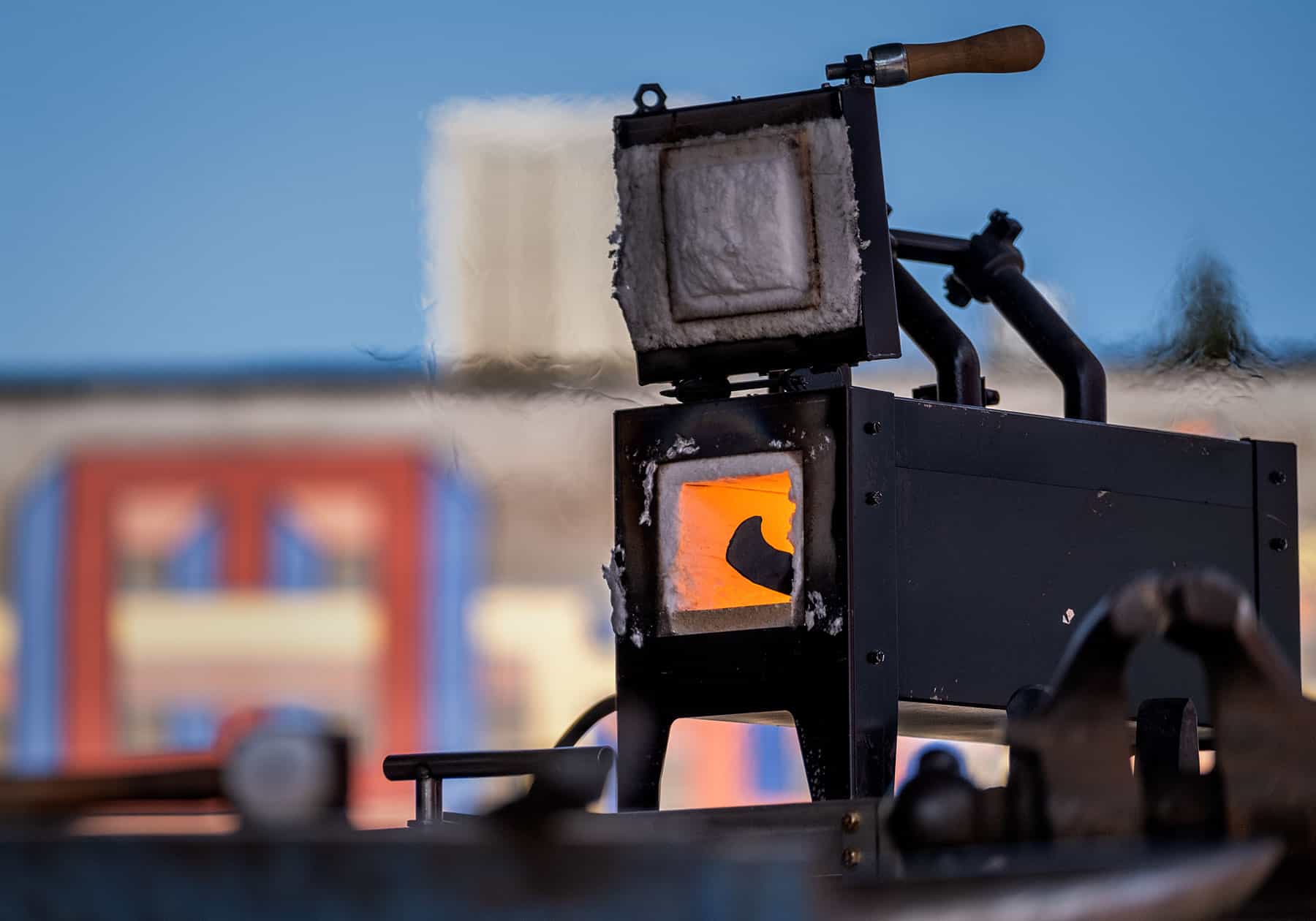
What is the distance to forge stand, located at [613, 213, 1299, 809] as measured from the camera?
4.16 ft

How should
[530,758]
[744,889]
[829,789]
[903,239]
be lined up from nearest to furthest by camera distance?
[744,889]
[530,758]
[829,789]
[903,239]

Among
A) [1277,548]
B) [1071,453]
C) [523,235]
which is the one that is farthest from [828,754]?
[523,235]

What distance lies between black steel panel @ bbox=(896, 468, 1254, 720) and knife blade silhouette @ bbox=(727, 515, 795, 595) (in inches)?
3.2

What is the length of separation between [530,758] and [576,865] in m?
0.84

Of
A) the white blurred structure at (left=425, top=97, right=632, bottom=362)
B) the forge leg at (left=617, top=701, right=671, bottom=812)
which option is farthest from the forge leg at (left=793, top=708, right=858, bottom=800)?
the white blurred structure at (left=425, top=97, right=632, bottom=362)

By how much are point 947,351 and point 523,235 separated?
1800 mm

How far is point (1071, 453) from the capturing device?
55.4 inches

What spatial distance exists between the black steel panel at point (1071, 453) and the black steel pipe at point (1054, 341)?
0.05 m

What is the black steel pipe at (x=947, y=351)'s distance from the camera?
1471 mm

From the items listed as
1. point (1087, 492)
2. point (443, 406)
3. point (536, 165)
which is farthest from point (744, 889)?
point (443, 406)

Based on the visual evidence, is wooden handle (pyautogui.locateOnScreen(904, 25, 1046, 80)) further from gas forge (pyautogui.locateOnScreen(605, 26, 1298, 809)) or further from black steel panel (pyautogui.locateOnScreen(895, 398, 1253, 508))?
black steel panel (pyautogui.locateOnScreen(895, 398, 1253, 508))

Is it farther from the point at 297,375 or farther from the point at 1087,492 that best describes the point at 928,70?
the point at 297,375

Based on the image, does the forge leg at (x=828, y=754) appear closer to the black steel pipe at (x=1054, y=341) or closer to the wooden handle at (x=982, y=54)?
the black steel pipe at (x=1054, y=341)

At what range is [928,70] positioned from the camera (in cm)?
140
